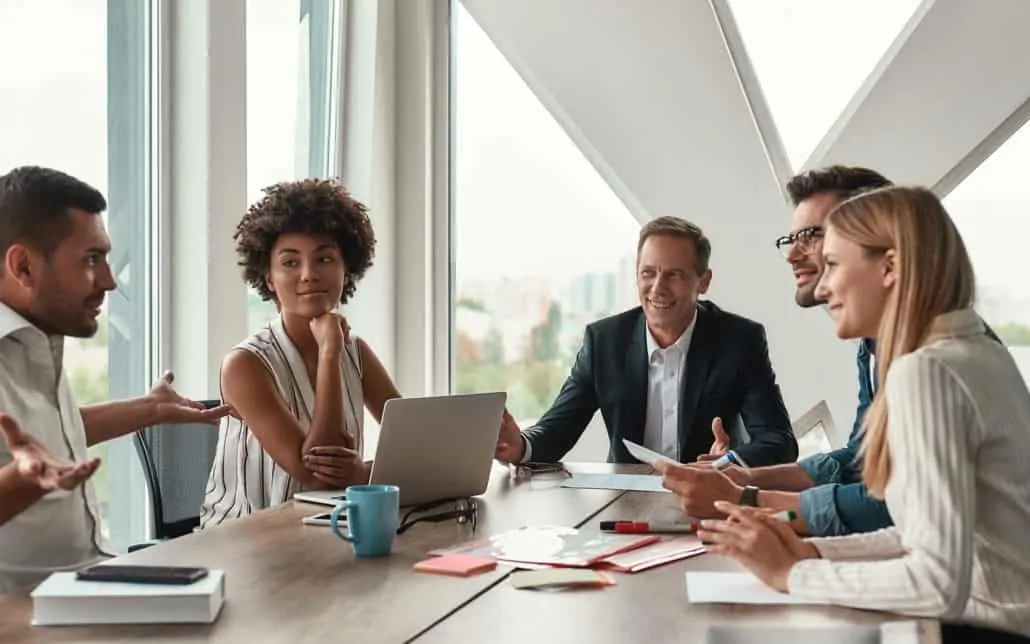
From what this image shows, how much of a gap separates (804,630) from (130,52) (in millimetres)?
2706

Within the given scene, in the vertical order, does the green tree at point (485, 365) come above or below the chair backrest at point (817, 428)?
above

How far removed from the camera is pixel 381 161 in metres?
4.80

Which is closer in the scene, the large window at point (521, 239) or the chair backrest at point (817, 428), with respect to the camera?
the chair backrest at point (817, 428)

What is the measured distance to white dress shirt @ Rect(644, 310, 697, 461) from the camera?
3182mm

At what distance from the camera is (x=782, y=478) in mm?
2455

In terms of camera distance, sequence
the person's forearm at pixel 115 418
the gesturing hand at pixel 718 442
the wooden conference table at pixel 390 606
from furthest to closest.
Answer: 1. the gesturing hand at pixel 718 442
2. the person's forearm at pixel 115 418
3. the wooden conference table at pixel 390 606

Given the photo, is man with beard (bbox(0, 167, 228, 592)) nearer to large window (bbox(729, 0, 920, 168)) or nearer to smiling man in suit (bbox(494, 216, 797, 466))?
smiling man in suit (bbox(494, 216, 797, 466))

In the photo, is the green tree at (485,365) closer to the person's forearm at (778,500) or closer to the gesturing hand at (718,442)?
the gesturing hand at (718,442)

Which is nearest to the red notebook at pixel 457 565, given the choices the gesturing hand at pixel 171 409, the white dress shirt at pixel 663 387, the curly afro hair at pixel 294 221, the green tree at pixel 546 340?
Answer: the gesturing hand at pixel 171 409

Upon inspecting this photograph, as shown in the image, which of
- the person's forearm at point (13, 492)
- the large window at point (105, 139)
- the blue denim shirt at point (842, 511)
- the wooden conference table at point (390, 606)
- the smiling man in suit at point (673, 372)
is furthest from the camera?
the smiling man in suit at point (673, 372)

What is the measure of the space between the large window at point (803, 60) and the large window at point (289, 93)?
5.67 ft

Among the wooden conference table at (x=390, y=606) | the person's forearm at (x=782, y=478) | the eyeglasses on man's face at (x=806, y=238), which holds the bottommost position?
the wooden conference table at (x=390, y=606)

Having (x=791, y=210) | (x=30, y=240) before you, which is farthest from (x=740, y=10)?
(x=30, y=240)

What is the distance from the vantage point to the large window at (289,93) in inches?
152
